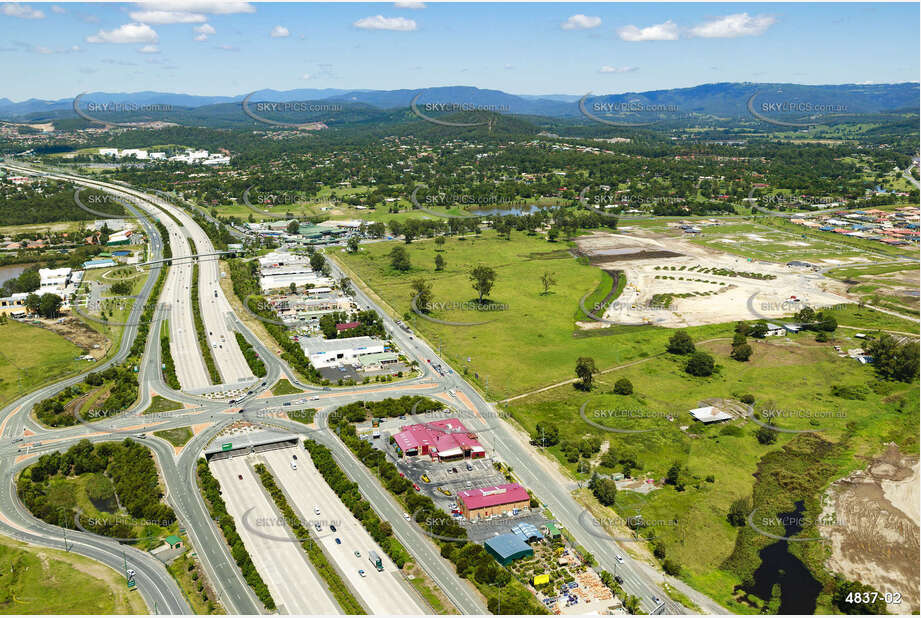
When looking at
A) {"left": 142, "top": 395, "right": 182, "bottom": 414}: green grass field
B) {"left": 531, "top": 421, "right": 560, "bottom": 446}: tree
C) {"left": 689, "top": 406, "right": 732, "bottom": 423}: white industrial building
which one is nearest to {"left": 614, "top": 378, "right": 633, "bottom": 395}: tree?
{"left": 689, "top": 406, "right": 732, "bottom": 423}: white industrial building

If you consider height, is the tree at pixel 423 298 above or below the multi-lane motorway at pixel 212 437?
above

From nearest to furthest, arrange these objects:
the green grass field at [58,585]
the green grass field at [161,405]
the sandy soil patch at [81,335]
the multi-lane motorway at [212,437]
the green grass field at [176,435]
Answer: the green grass field at [58,585]
the multi-lane motorway at [212,437]
the green grass field at [176,435]
the green grass field at [161,405]
the sandy soil patch at [81,335]

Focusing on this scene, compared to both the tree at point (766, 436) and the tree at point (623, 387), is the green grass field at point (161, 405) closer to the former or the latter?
the tree at point (623, 387)

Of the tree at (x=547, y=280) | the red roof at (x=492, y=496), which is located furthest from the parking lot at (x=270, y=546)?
the tree at (x=547, y=280)

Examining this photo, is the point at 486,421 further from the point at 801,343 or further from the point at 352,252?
the point at 352,252

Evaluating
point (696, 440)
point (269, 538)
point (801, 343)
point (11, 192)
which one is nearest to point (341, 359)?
point (269, 538)

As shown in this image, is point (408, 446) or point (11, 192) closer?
point (408, 446)

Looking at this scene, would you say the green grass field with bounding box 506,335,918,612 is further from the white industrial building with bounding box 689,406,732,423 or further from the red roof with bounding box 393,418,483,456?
the red roof with bounding box 393,418,483,456
